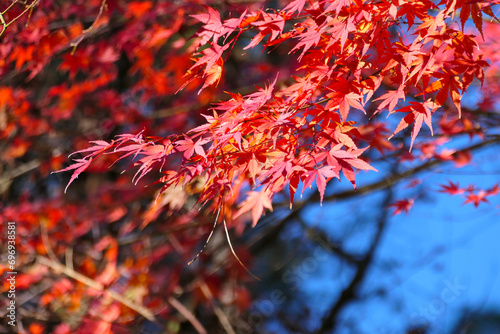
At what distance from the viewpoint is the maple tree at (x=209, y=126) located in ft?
4.53

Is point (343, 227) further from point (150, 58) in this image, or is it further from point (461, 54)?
point (461, 54)

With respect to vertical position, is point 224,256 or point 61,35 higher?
point 61,35

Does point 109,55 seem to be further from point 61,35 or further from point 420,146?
point 420,146

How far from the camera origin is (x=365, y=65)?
56.6 inches

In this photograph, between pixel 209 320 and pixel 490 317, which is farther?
pixel 490 317

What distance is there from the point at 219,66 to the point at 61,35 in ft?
7.63

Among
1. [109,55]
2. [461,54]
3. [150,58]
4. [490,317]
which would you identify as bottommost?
[490,317]

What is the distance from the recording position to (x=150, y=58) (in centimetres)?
450

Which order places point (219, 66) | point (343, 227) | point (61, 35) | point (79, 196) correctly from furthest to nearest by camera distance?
point (343, 227), point (79, 196), point (61, 35), point (219, 66)

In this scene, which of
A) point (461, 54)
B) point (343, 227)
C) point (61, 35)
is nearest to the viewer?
point (461, 54)

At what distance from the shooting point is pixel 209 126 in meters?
1.46

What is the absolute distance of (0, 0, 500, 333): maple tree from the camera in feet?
4.53

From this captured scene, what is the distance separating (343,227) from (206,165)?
18.5ft

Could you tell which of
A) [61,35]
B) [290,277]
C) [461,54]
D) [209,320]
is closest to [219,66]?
[461,54]
